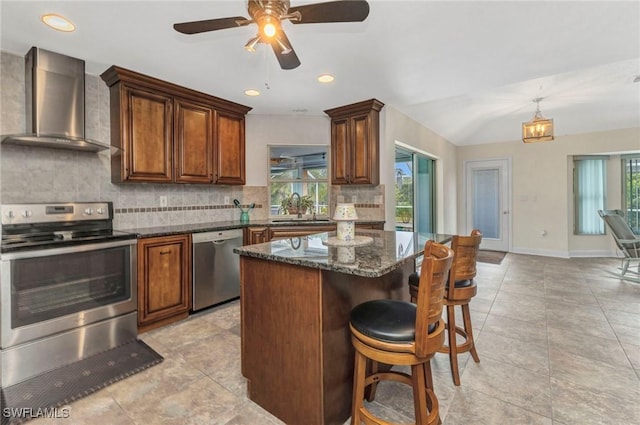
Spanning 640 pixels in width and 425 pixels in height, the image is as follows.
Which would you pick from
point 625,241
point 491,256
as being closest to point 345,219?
point 625,241

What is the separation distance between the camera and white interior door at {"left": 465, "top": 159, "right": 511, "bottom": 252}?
21.3 ft

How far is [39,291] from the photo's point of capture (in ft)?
6.75

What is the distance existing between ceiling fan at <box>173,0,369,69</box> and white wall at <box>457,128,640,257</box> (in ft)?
20.5

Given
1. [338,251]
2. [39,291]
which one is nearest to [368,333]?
[338,251]

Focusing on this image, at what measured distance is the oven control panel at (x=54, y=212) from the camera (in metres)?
2.20

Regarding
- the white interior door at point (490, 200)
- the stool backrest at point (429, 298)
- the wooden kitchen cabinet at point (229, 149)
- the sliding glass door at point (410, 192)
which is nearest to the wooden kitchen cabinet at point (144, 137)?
the wooden kitchen cabinet at point (229, 149)

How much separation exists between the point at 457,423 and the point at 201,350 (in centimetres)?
185

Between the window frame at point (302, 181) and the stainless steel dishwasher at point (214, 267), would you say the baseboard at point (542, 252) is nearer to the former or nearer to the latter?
the window frame at point (302, 181)

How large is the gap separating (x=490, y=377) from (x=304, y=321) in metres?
1.43

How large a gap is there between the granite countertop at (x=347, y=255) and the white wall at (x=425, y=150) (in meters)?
2.03

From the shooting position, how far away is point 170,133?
316 centimetres

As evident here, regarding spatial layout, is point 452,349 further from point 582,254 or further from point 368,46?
point 582,254

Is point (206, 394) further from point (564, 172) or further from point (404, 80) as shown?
point (564, 172)

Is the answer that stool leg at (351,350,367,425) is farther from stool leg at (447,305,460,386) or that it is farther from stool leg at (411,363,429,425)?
stool leg at (447,305,460,386)
